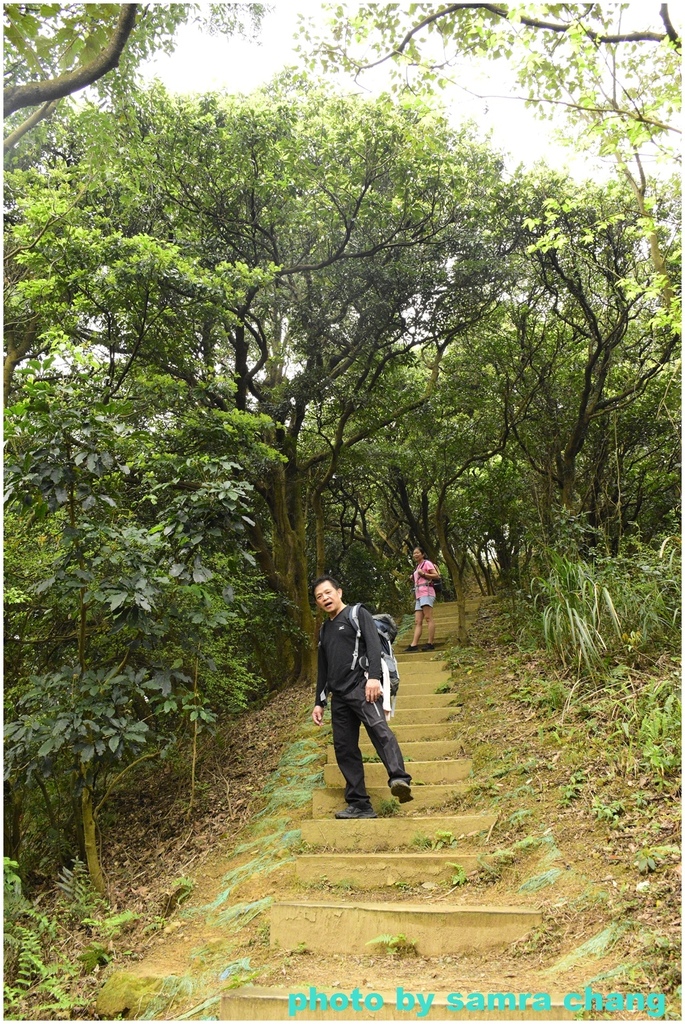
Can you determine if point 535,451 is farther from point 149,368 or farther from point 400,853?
point 400,853

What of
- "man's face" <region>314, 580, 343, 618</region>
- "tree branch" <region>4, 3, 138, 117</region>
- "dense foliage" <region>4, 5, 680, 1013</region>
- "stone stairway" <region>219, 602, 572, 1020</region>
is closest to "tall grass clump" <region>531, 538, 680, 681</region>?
"dense foliage" <region>4, 5, 680, 1013</region>

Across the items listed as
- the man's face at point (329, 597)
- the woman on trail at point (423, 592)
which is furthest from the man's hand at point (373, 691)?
the woman on trail at point (423, 592)

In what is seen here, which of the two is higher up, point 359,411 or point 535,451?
point 359,411

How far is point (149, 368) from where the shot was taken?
877 centimetres

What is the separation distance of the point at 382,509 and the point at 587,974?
49.3ft

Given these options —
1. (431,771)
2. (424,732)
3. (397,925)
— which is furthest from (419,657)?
(397,925)

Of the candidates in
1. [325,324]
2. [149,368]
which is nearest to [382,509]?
[325,324]

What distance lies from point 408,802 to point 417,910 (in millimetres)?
1624

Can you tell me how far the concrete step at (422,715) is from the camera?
741cm

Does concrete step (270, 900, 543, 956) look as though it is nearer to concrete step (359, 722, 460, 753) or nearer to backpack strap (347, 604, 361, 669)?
backpack strap (347, 604, 361, 669)

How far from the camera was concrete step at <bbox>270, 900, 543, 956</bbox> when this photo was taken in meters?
3.99

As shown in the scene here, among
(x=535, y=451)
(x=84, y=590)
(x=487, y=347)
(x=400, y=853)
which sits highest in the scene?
(x=487, y=347)

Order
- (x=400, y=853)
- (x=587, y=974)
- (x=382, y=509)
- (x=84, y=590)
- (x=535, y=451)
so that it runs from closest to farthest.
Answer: (x=587, y=974) < (x=400, y=853) < (x=84, y=590) < (x=535, y=451) < (x=382, y=509)

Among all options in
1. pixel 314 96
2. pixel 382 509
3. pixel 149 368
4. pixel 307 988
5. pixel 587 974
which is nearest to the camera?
pixel 587 974
